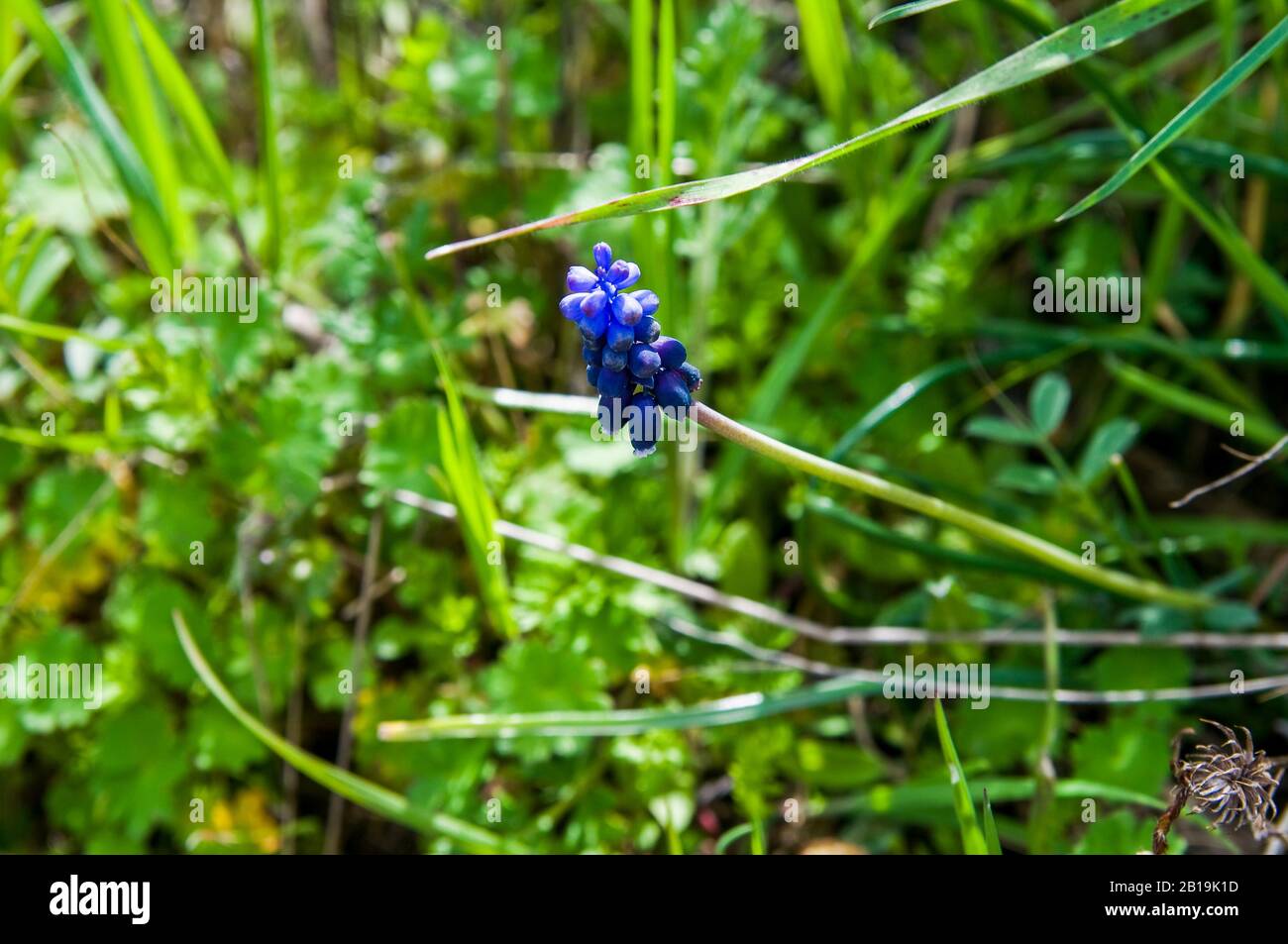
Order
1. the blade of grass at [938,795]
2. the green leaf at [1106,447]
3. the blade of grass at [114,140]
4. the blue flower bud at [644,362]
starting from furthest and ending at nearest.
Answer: the blade of grass at [114,140] < the green leaf at [1106,447] < the blade of grass at [938,795] < the blue flower bud at [644,362]

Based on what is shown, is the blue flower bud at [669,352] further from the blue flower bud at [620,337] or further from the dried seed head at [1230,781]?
the dried seed head at [1230,781]

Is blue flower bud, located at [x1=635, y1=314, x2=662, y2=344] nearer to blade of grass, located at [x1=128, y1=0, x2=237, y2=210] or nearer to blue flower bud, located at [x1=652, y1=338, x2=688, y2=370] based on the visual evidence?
blue flower bud, located at [x1=652, y1=338, x2=688, y2=370]

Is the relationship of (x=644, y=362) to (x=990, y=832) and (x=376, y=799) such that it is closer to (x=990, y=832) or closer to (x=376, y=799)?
(x=990, y=832)

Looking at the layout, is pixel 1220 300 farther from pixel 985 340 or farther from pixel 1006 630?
pixel 1006 630

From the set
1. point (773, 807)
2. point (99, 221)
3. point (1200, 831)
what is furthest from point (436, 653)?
point (1200, 831)

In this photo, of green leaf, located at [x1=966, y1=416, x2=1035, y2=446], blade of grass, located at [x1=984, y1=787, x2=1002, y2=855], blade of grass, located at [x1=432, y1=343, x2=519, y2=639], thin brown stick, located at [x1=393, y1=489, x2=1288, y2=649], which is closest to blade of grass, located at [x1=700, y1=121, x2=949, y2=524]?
thin brown stick, located at [x1=393, y1=489, x2=1288, y2=649]

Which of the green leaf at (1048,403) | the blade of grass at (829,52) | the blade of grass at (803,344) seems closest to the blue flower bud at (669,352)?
the blade of grass at (803,344)

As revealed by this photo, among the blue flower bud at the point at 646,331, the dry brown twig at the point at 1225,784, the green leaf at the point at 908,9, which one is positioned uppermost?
the green leaf at the point at 908,9
